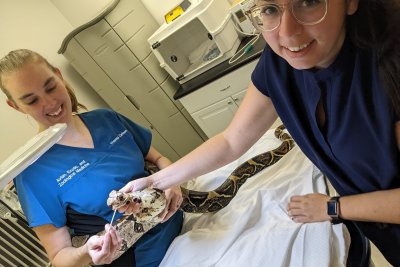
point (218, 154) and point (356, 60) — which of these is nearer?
point (356, 60)

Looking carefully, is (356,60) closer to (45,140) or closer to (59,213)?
(45,140)

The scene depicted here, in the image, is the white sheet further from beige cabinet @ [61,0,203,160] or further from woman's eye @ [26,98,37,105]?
beige cabinet @ [61,0,203,160]

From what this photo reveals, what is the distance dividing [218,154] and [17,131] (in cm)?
176

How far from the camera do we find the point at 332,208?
85 cm

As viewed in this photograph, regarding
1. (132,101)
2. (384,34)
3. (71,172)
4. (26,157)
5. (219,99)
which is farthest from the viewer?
(132,101)

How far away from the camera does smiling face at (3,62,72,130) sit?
112 cm

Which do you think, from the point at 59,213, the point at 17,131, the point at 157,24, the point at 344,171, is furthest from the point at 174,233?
the point at 157,24

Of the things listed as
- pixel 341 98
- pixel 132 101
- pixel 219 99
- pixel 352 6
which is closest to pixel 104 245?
pixel 341 98

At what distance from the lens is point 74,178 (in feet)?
3.84

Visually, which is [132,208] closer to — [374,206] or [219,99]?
[374,206]

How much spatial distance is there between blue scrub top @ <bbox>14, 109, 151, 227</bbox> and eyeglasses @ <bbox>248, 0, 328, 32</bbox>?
846mm

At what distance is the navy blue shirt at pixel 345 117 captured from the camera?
65cm

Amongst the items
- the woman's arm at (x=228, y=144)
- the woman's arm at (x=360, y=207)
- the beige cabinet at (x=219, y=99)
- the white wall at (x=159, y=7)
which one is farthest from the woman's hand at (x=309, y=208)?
the white wall at (x=159, y=7)

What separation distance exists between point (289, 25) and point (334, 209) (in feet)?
1.76
